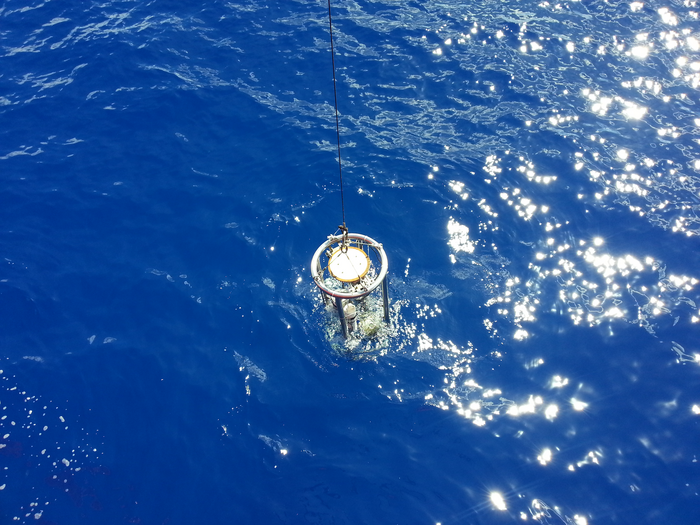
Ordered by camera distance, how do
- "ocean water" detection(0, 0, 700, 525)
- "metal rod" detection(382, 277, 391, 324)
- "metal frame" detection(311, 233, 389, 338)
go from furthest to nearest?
"ocean water" detection(0, 0, 700, 525) < "metal rod" detection(382, 277, 391, 324) < "metal frame" detection(311, 233, 389, 338)

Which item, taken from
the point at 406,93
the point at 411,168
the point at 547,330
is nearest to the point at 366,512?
the point at 547,330

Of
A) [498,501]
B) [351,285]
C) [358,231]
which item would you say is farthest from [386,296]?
[498,501]

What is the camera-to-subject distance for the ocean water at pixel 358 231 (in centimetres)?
1109

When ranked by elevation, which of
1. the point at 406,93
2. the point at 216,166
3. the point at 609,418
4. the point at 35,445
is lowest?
the point at 35,445

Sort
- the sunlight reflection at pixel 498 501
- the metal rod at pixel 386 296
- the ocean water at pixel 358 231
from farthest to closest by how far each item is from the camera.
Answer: the ocean water at pixel 358 231, the metal rod at pixel 386 296, the sunlight reflection at pixel 498 501

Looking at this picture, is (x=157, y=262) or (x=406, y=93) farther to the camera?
(x=406, y=93)

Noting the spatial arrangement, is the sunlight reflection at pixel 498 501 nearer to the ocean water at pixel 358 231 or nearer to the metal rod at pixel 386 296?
the ocean water at pixel 358 231

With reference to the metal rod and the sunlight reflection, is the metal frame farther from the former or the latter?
the sunlight reflection

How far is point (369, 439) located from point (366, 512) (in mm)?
1651

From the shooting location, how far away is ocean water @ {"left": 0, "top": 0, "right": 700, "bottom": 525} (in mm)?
11094

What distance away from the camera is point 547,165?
52.5ft

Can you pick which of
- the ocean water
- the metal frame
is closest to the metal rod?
the metal frame

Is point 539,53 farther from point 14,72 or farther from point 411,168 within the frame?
point 14,72

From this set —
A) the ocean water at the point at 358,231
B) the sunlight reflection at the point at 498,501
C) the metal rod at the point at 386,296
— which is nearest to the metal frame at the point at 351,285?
the metal rod at the point at 386,296
